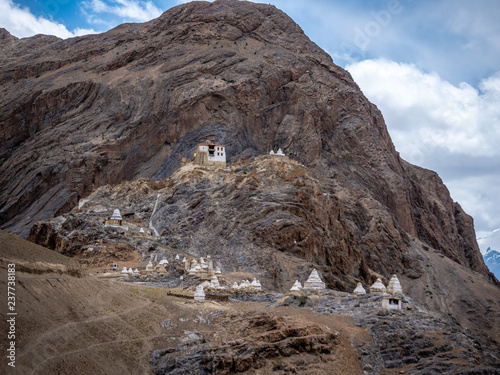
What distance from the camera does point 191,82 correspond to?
119 meters

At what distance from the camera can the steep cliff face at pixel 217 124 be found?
10625 centimetres

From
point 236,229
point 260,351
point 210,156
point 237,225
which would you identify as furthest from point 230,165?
point 260,351

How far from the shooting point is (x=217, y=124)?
359ft

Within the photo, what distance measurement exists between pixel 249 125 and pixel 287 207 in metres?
46.5

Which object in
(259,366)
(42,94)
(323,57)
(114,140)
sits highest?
(323,57)

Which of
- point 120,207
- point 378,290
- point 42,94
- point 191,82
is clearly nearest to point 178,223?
point 120,207

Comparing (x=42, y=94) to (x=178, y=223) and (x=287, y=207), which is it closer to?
(x=178, y=223)

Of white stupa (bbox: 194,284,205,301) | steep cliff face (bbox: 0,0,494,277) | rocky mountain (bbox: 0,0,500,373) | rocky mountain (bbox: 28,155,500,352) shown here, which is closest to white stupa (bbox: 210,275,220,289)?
white stupa (bbox: 194,284,205,301)

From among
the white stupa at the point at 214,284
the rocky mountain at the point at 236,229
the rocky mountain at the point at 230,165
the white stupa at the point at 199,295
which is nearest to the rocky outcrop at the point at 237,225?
the rocky mountain at the point at 236,229

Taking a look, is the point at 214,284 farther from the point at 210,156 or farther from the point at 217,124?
the point at 217,124

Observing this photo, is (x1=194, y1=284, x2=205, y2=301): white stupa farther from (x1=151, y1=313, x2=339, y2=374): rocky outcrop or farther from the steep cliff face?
the steep cliff face

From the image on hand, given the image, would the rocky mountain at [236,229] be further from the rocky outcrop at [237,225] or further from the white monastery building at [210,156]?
the white monastery building at [210,156]

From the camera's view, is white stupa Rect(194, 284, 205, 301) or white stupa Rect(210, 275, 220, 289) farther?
white stupa Rect(210, 275, 220, 289)

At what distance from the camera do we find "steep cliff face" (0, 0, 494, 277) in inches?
4183
